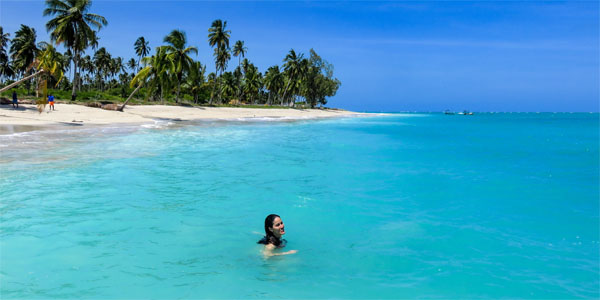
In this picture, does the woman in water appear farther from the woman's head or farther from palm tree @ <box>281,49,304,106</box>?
palm tree @ <box>281,49,304,106</box>

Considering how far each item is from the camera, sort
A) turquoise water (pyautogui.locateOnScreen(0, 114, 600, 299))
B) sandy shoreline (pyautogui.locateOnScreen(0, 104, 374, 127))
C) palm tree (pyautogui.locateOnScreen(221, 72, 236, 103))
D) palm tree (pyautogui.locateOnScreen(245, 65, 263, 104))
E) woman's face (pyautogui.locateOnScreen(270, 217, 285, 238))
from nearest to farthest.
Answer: turquoise water (pyautogui.locateOnScreen(0, 114, 600, 299)) → woman's face (pyautogui.locateOnScreen(270, 217, 285, 238)) → sandy shoreline (pyautogui.locateOnScreen(0, 104, 374, 127)) → palm tree (pyautogui.locateOnScreen(221, 72, 236, 103)) → palm tree (pyautogui.locateOnScreen(245, 65, 263, 104))

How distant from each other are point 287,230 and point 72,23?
45128 millimetres

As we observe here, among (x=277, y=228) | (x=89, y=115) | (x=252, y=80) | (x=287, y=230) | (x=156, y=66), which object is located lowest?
(x=287, y=230)

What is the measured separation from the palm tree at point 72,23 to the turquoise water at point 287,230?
31.9 metres

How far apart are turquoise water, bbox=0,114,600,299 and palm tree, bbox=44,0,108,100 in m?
31.9

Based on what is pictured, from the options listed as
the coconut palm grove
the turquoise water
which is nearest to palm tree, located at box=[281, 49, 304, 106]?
the coconut palm grove

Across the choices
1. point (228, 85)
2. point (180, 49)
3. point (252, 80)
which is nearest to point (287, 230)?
point (180, 49)

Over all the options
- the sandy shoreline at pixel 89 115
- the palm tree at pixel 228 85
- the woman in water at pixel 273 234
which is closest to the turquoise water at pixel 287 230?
the woman in water at pixel 273 234

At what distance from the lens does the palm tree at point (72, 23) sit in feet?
138

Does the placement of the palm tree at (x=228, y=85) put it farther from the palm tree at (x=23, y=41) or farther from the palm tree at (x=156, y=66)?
the palm tree at (x=156, y=66)

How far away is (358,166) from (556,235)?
9.26 metres

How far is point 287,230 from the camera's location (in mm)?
8008

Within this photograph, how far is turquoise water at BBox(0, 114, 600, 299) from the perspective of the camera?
218 inches

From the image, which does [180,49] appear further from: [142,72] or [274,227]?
[274,227]
